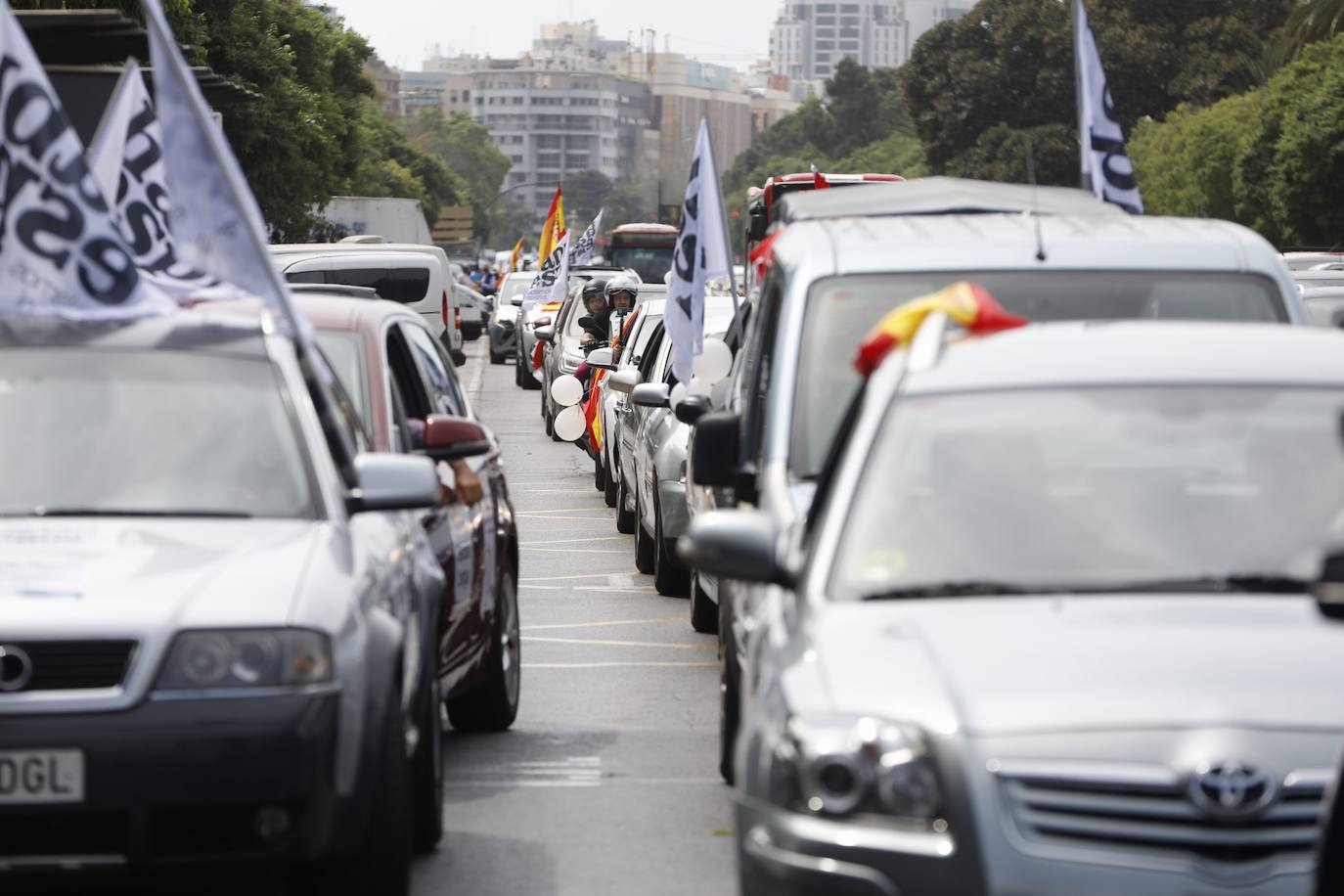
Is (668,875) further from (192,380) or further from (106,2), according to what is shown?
(106,2)

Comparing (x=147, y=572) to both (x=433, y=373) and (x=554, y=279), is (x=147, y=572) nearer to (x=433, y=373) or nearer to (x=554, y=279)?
(x=433, y=373)

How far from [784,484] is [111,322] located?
1927 mm

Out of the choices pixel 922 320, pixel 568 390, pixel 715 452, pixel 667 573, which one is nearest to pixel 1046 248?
pixel 715 452

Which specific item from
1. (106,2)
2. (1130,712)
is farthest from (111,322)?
(106,2)

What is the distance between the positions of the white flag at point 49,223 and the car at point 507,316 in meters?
39.5

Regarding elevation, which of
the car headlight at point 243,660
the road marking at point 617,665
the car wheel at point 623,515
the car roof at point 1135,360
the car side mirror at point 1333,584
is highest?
the car roof at point 1135,360

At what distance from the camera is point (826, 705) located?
478 cm

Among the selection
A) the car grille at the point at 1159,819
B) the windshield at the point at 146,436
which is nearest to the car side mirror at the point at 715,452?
the windshield at the point at 146,436

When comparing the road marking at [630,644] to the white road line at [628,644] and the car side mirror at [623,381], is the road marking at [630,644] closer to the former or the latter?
the white road line at [628,644]

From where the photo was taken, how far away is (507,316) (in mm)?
46969

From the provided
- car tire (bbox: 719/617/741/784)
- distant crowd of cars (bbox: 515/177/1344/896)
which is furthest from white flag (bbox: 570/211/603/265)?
distant crowd of cars (bbox: 515/177/1344/896)

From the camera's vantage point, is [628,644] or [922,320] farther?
[628,644]

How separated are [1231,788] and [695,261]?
9.77 metres

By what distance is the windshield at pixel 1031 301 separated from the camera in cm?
791
